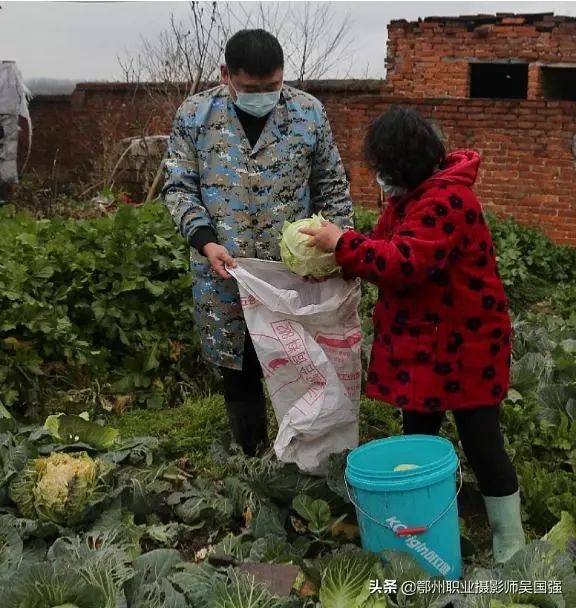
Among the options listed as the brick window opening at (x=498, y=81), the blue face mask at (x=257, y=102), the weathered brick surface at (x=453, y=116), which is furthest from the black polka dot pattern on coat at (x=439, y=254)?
the brick window opening at (x=498, y=81)

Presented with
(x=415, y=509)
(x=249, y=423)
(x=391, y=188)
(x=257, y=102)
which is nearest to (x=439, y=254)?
(x=391, y=188)

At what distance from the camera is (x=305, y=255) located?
8.94ft

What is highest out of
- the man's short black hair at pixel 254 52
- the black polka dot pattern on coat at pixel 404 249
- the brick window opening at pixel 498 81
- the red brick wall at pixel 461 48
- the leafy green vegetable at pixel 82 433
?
the red brick wall at pixel 461 48

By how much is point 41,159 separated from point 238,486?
41.7ft

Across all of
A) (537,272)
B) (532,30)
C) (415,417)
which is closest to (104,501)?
(415,417)

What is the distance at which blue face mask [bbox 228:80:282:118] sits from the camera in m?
2.92

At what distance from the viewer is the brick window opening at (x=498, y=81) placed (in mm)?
12070

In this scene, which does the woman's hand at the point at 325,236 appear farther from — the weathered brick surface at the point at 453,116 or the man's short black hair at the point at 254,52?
the weathered brick surface at the point at 453,116

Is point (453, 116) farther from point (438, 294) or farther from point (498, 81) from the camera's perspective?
point (438, 294)

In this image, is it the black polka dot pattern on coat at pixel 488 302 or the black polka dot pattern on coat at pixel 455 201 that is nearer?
the black polka dot pattern on coat at pixel 455 201

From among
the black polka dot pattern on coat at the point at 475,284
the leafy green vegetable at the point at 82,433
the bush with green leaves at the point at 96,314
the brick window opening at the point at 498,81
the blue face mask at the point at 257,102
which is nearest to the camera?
the black polka dot pattern on coat at the point at 475,284

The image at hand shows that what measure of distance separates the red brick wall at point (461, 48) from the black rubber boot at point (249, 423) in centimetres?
916

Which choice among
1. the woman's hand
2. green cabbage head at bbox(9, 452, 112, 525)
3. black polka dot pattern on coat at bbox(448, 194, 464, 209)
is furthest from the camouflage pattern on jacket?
black polka dot pattern on coat at bbox(448, 194, 464, 209)

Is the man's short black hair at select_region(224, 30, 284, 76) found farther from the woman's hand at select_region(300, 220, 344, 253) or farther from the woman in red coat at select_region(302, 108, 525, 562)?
the woman's hand at select_region(300, 220, 344, 253)
